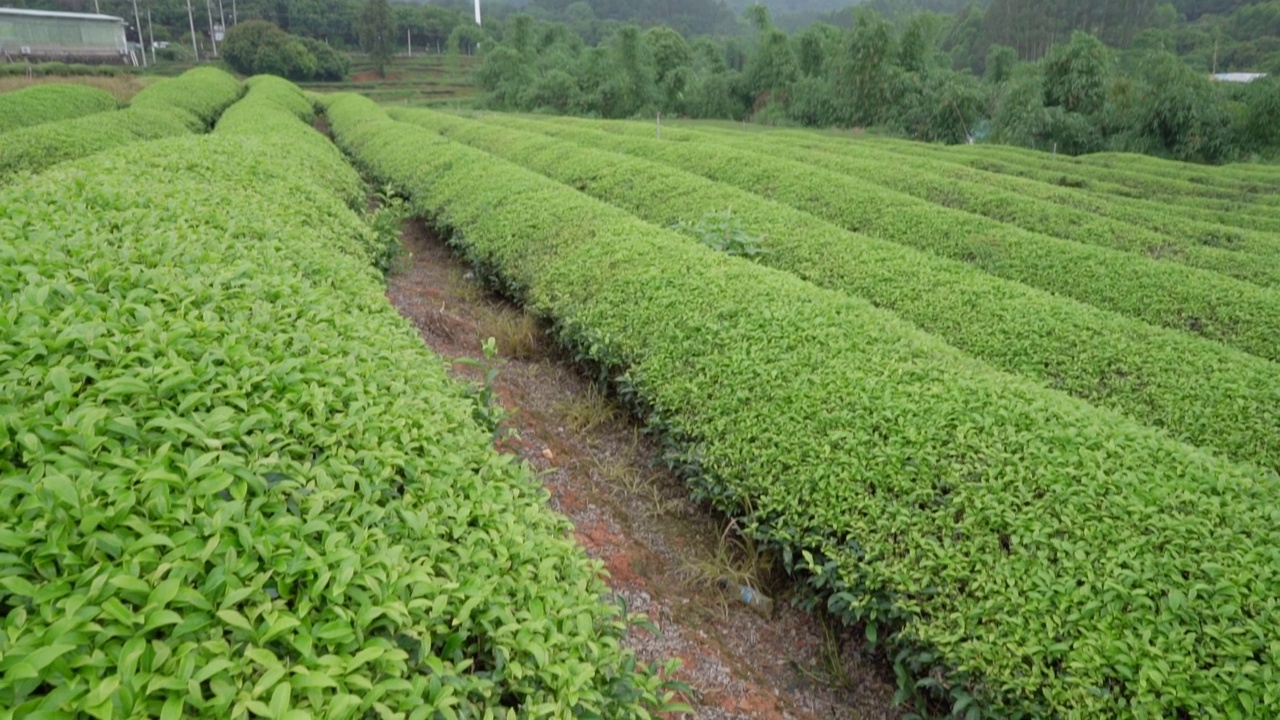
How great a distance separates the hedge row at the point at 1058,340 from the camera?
451cm

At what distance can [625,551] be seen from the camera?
380cm

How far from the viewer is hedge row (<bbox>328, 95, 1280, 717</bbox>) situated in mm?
2527

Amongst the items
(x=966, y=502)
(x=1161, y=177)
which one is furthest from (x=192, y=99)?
(x=1161, y=177)

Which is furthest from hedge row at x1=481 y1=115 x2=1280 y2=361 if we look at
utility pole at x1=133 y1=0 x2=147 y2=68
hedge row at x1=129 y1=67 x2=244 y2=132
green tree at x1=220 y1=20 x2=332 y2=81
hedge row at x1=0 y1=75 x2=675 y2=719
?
utility pole at x1=133 y1=0 x2=147 y2=68

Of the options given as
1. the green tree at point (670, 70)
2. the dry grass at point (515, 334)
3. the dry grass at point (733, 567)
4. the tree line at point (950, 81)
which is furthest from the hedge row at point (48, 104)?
the green tree at point (670, 70)

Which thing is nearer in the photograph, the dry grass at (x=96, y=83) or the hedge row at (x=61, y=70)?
the dry grass at (x=96, y=83)

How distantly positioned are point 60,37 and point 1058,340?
1770 inches

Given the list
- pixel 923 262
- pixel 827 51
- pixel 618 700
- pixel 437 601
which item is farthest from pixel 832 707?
pixel 827 51

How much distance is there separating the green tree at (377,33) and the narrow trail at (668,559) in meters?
56.4

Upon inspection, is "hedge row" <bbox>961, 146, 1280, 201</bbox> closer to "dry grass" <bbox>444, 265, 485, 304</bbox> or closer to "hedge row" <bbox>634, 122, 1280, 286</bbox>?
"hedge row" <bbox>634, 122, 1280, 286</bbox>

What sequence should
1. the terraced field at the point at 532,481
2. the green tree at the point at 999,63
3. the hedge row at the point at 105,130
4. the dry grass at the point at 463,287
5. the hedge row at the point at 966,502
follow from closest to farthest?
1. the terraced field at the point at 532,481
2. the hedge row at the point at 966,502
3. the dry grass at the point at 463,287
4. the hedge row at the point at 105,130
5. the green tree at the point at 999,63

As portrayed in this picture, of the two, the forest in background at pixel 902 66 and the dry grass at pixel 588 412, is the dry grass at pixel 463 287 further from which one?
the forest in background at pixel 902 66

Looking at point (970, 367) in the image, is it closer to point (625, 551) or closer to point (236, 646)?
point (625, 551)

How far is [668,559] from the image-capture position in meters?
3.90
